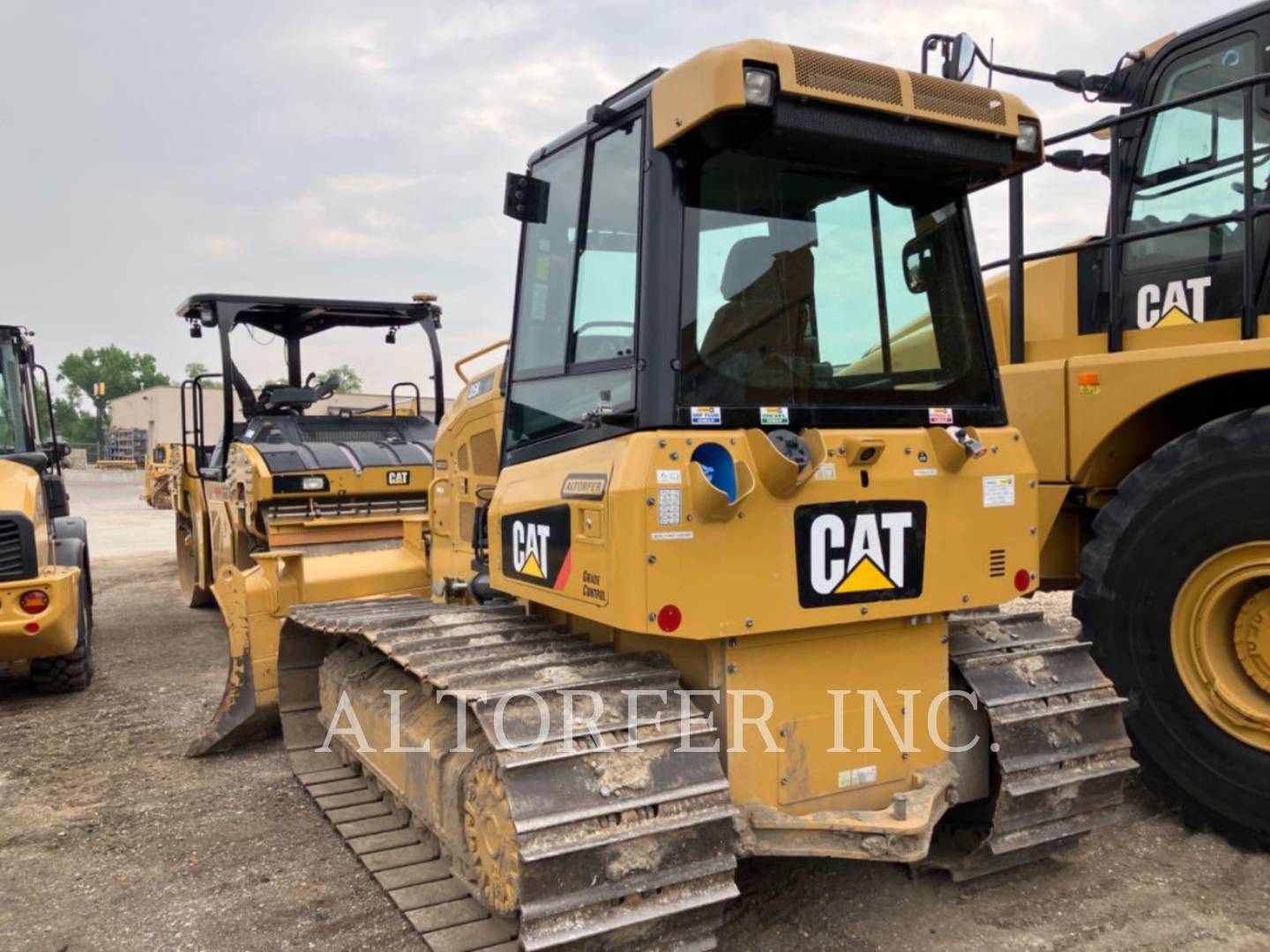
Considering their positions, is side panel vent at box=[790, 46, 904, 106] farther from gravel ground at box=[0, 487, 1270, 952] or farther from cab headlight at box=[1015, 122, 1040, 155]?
gravel ground at box=[0, 487, 1270, 952]

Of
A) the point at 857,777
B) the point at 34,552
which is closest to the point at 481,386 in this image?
the point at 857,777

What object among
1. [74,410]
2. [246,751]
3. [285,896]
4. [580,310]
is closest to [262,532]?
[246,751]

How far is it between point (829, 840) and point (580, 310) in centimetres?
182

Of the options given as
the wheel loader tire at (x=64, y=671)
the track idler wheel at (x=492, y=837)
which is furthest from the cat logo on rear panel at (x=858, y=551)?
the wheel loader tire at (x=64, y=671)

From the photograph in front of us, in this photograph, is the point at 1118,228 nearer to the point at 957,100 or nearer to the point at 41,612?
the point at 957,100

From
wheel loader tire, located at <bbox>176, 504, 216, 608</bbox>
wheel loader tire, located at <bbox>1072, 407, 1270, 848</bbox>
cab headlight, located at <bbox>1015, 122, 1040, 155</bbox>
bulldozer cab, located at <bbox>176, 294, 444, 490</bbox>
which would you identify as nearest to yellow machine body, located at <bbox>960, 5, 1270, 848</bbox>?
wheel loader tire, located at <bbox>1072, 407, 1270, 848</bbox>

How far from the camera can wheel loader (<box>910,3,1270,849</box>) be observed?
150 inches

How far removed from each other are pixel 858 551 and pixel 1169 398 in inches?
86.4

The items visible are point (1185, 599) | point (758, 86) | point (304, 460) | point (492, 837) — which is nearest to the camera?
point (758, 86)

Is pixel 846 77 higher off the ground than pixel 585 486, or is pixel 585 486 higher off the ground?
pixel 846 77

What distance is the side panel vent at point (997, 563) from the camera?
335cm

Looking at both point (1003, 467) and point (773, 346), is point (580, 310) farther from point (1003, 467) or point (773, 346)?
point (1003, 467)

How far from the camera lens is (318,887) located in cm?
370

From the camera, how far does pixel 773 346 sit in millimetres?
3049
